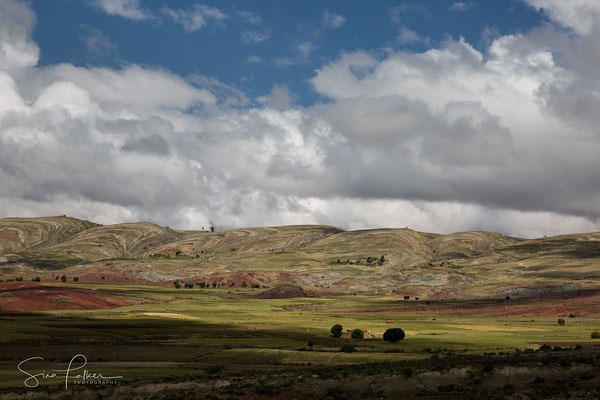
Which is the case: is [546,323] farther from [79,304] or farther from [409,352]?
[79,304]

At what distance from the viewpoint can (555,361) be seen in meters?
49.1

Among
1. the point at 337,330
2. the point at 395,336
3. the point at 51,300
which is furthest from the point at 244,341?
the point at 51,300

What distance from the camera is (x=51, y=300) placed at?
157375 mm

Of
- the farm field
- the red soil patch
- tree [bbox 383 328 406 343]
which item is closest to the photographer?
the farm field

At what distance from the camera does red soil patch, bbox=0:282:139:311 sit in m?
150

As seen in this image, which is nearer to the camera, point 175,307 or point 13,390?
point 13,390

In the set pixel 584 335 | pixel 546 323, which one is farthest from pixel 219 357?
pixel 546 323

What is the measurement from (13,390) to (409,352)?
164ft

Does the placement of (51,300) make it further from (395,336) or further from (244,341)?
(395,336)

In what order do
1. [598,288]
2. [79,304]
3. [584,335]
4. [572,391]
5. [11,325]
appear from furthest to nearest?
[598,288], [79,304], [11,325], [584,335], [572,391]

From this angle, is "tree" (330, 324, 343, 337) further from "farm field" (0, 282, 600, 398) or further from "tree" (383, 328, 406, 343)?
"tree" (383, 328, 406, 343)

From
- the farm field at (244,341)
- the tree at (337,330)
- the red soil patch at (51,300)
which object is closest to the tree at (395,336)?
the farm field at (244,341)

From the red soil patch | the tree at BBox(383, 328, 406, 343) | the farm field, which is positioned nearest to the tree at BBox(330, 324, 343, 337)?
Answer: the farm field

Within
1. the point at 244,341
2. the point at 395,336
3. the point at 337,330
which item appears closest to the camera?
the point at 395,336
